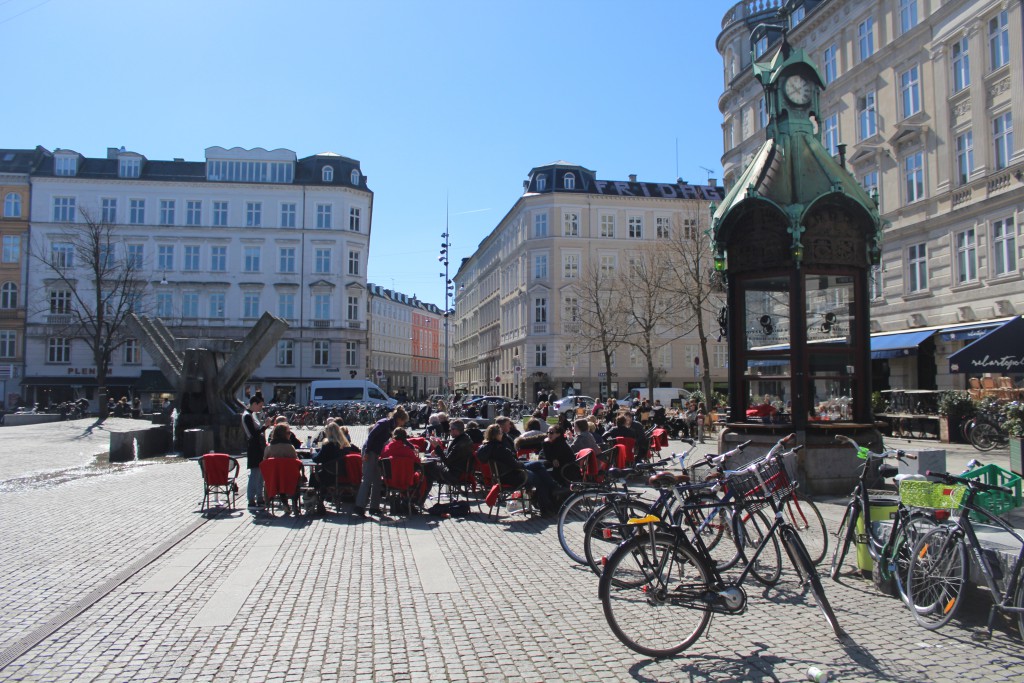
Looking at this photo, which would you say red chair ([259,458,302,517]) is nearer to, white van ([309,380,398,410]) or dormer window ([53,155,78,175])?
white van ([309,380,398,410])

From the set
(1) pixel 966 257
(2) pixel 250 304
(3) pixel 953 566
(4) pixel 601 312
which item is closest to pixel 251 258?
(2) pixel 250 304

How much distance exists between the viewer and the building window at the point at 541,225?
205 ft


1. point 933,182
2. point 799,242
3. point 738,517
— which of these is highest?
point 933,182

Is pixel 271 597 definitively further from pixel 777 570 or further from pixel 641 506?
pixel 777 570

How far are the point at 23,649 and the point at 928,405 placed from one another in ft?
81.1

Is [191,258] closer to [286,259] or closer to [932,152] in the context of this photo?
[286,259]

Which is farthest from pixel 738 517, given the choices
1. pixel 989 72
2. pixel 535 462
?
pixel 989 72

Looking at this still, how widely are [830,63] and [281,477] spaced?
32.5m

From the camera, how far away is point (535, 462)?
11.3m

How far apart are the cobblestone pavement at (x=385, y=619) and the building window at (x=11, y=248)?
60488 millimetres

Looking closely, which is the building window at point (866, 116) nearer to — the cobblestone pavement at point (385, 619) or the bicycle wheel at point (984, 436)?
the bicycle wheel at point (984, 436)

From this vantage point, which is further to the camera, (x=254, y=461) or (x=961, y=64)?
(x=961, y=64)

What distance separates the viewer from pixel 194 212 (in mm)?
62188

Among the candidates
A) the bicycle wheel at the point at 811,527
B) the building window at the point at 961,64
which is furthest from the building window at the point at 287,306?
the bicycle wheel at the point at 811,527
